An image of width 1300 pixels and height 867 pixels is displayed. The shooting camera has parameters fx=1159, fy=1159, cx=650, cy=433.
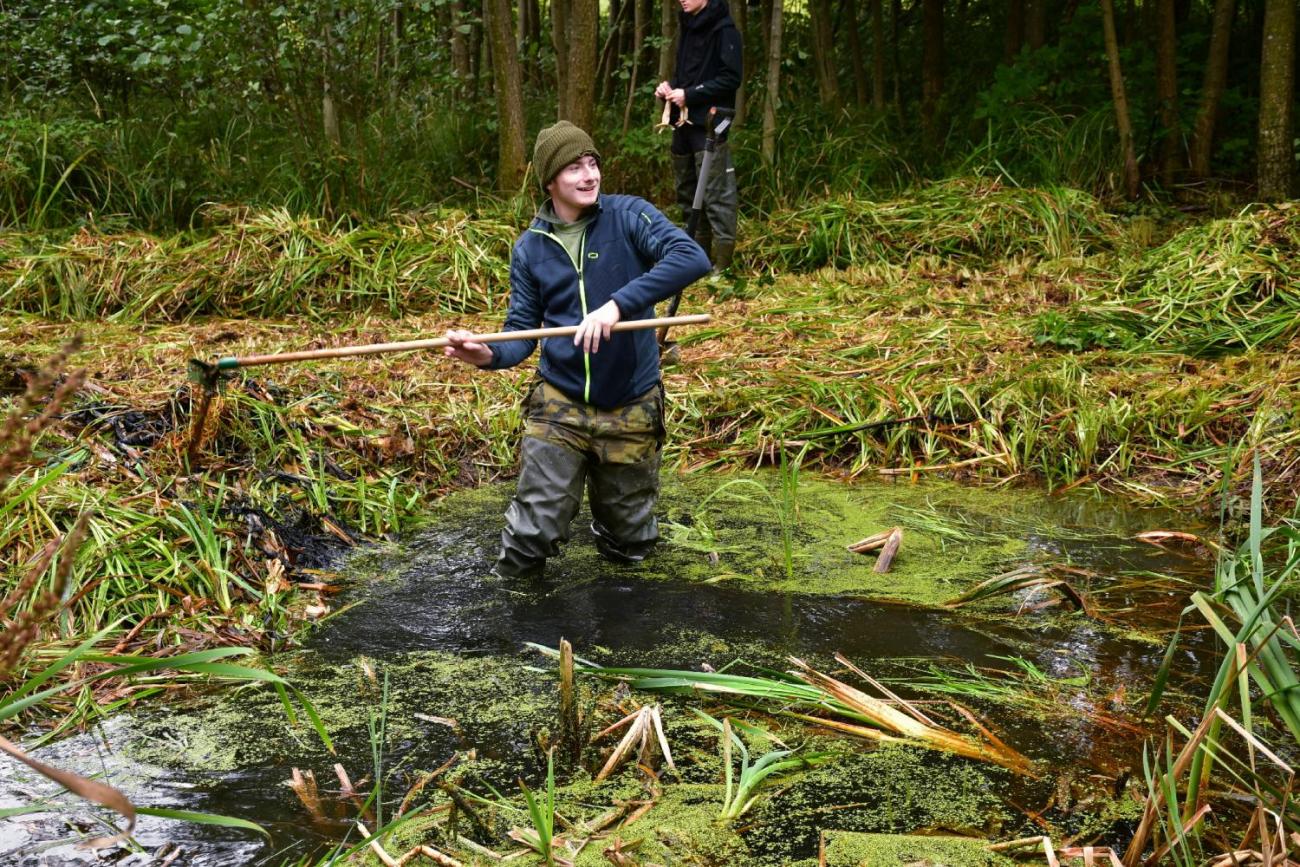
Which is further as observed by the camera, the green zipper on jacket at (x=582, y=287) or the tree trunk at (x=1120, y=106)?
the tree trunk at (x=1120, y=106)

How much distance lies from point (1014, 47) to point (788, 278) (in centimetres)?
405

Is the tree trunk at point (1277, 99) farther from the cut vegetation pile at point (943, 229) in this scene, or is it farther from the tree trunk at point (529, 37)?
the tree trunk at point (529, 37)

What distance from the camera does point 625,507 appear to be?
388cm

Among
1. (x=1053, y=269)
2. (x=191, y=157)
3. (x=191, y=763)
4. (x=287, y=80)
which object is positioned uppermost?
(x=287, y=80)

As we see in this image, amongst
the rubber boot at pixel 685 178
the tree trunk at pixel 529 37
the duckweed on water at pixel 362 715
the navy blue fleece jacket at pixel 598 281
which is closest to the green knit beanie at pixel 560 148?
the navy blue fleece jacket at pixel 598 281

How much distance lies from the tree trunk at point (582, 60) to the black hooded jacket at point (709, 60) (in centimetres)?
97

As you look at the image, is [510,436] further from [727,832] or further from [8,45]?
[8,45]

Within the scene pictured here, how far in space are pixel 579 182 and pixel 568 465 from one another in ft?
2.88

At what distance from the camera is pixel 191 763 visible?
2543 millimetres

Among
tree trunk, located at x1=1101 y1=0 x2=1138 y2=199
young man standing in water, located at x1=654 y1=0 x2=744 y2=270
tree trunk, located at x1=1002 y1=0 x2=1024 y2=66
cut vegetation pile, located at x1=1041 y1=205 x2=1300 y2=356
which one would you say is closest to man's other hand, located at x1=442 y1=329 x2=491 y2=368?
cut vegetation pile, located at x1=1041 y1=205 x2=1300 y2=356

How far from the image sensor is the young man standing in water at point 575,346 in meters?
3.56

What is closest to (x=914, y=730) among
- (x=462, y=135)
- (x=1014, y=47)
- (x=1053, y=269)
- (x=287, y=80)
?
(x=1053, y=269)

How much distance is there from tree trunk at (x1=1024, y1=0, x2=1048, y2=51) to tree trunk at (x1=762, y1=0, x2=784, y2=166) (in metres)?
2.42

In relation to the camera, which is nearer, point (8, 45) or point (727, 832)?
point (727, 832)
